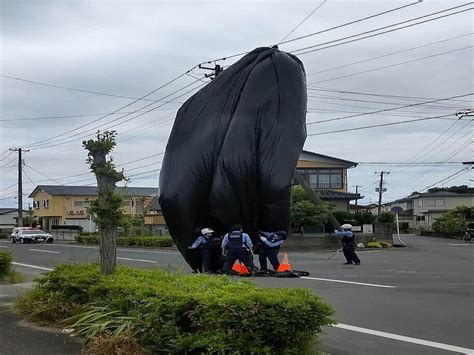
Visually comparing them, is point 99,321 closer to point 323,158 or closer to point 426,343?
point 426,343

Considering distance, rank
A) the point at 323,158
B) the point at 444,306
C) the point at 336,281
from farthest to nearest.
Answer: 1. the point at 323,158
2. the point at 336,281
3. the point at 444,306

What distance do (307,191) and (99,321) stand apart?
2893cm

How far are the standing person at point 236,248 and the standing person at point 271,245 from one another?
335 mm

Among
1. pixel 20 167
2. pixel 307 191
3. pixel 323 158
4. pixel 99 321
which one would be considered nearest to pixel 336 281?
pixel 99 321

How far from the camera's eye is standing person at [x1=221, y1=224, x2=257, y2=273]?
12366mm

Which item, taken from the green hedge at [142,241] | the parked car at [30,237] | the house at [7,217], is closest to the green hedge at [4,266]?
the green hedge at [142,241]

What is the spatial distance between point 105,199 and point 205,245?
4877 millimetres

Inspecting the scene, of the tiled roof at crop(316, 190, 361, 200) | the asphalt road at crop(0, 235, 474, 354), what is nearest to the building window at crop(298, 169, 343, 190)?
the tiled roof at crop(316, 190, 361, 200)

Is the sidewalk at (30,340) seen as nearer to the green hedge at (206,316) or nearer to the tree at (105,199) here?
the green hedge at (206,316)

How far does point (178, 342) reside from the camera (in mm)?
5629

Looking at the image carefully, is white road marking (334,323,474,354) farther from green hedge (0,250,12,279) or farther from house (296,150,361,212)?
house (296,150,361,212)

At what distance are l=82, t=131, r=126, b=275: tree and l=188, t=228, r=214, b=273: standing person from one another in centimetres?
376

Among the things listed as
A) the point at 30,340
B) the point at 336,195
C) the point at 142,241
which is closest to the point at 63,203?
the point at 336,195

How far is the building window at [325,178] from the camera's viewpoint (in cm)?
5934
